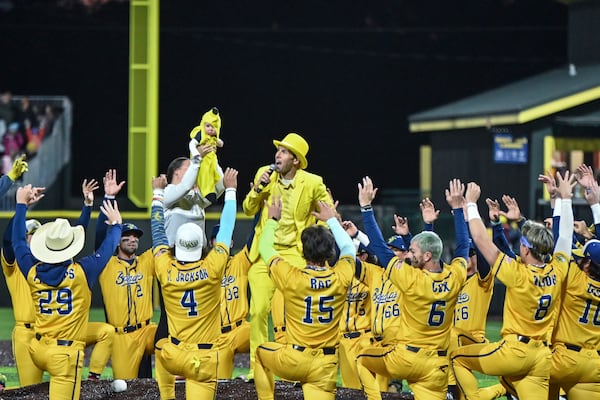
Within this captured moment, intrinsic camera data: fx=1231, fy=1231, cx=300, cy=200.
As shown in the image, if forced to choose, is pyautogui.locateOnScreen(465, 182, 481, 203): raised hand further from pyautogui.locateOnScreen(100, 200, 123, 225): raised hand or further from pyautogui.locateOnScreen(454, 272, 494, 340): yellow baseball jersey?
pyautogui.locateOnScreen(100, 200, 123, 225): raised hand

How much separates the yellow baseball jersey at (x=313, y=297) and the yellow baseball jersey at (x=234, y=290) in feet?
6.86

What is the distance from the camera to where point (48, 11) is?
96.6ft

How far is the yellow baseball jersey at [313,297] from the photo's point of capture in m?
9.02

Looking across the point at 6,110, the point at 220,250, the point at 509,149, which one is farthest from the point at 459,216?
the point at 6,110

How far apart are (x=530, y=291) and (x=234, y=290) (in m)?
3.16

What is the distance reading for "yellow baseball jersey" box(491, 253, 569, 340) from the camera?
30.5ft

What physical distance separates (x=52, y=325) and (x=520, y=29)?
23588 millimetres

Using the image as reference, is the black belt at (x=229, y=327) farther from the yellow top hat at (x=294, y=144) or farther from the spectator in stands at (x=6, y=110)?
the spectator in stands at (x=6, y=110)

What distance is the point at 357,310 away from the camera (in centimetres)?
1134

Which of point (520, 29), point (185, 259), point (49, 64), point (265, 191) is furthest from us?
point (520, 29)

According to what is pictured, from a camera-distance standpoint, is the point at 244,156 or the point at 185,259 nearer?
the point at 185,259

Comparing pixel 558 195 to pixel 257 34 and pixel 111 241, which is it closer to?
pixel 111 241

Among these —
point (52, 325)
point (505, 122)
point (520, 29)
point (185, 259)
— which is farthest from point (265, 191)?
point (520, 29)

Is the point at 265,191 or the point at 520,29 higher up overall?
the point at 520,29
